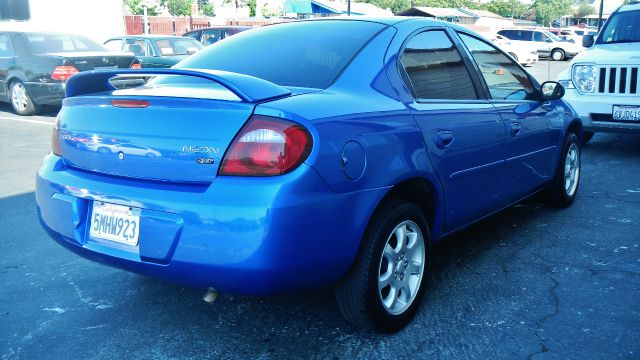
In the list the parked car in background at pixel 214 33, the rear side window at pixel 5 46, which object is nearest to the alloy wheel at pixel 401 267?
the rear side window at pixel 5 46

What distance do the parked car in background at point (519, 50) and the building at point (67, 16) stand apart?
15169mm

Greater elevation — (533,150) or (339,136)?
(339,136)

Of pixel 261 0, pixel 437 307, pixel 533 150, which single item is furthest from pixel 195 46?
pixel 261 0

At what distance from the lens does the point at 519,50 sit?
25812mm

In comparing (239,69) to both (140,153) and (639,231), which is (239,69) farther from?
(639,231)

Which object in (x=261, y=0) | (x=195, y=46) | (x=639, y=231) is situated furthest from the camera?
(x=261, y=0)

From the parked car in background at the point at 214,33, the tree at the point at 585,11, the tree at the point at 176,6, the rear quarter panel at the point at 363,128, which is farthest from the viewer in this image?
the tree at the point at 585,11

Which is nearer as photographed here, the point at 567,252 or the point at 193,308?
the point at 193,308

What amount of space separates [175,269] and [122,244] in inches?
11.4

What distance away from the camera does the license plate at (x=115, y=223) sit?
2.46m

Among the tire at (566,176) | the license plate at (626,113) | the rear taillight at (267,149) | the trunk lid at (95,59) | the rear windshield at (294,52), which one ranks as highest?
the rear windshield at (294,52)

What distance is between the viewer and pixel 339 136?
245 cm

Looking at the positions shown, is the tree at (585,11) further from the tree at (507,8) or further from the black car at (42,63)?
the black car at (42,63)

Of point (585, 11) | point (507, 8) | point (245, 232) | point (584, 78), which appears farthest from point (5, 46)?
point (585, 11)
